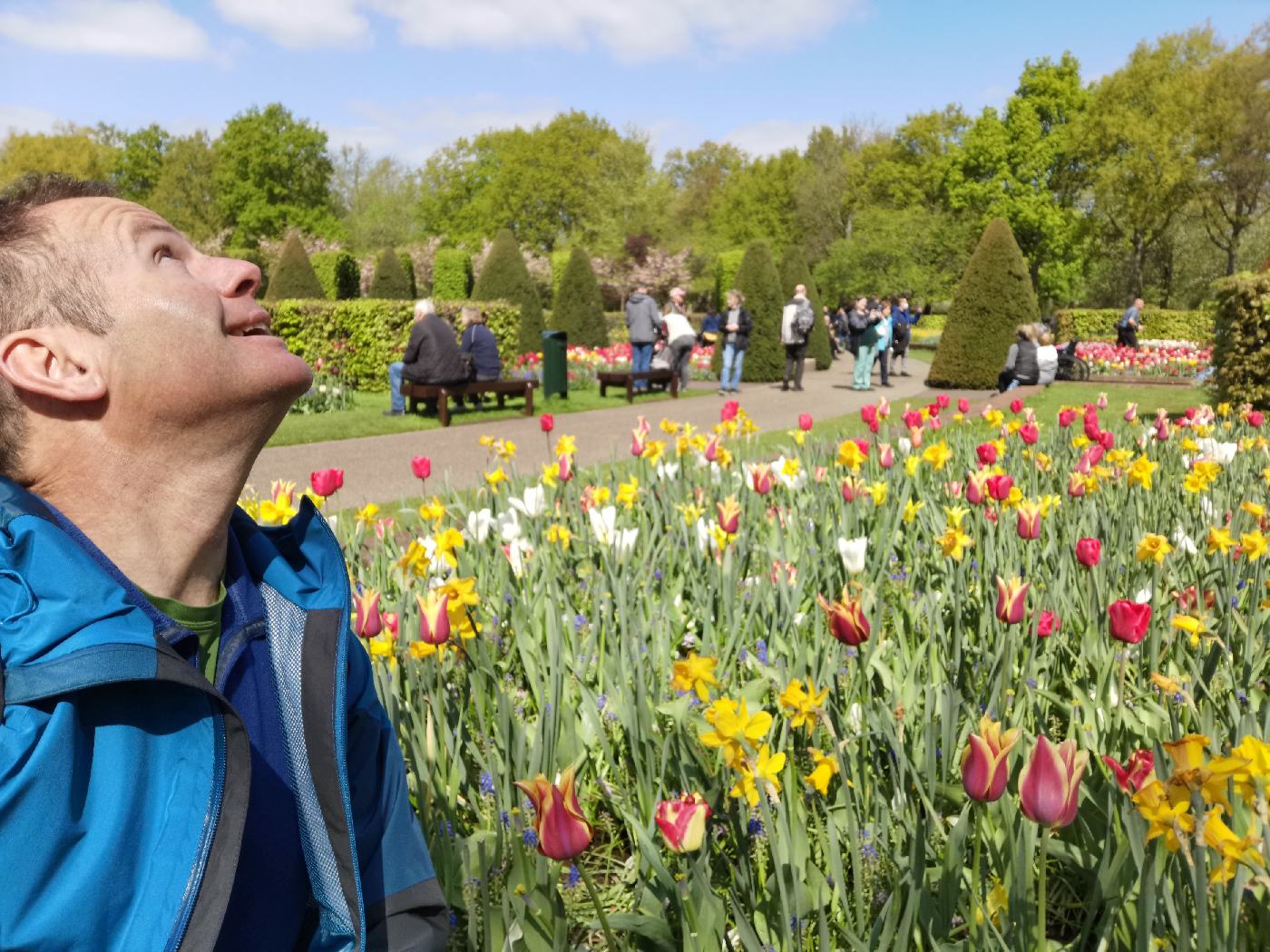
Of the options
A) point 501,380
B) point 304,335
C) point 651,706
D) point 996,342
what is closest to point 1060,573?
point 651,706

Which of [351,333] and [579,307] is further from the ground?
[579,307]

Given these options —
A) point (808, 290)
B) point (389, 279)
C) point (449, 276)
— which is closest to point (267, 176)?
point (449, 276)

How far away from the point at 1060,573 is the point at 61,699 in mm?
2714

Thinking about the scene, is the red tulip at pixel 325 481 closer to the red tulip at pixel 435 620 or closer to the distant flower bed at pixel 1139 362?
the red tulip at pixel 435 620

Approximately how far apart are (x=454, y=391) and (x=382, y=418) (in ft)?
3.05

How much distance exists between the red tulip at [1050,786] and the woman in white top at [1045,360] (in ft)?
44.7

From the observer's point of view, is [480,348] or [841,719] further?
[480,348]

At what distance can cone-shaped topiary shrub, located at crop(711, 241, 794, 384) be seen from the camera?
18.2 metres

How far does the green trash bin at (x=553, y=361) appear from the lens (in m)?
13.9

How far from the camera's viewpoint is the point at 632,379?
14.4 metres

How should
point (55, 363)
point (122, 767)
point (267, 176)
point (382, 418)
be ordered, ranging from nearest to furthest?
point (122, 767) < point (55, 363) < point (382, 418) < point (267, 176)

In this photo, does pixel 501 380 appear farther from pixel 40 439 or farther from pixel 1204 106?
pixel 1204 106

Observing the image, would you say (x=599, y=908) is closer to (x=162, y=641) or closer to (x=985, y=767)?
(x=985, y=767)

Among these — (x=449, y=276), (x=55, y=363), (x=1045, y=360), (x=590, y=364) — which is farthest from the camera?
(x=449, y=276)
